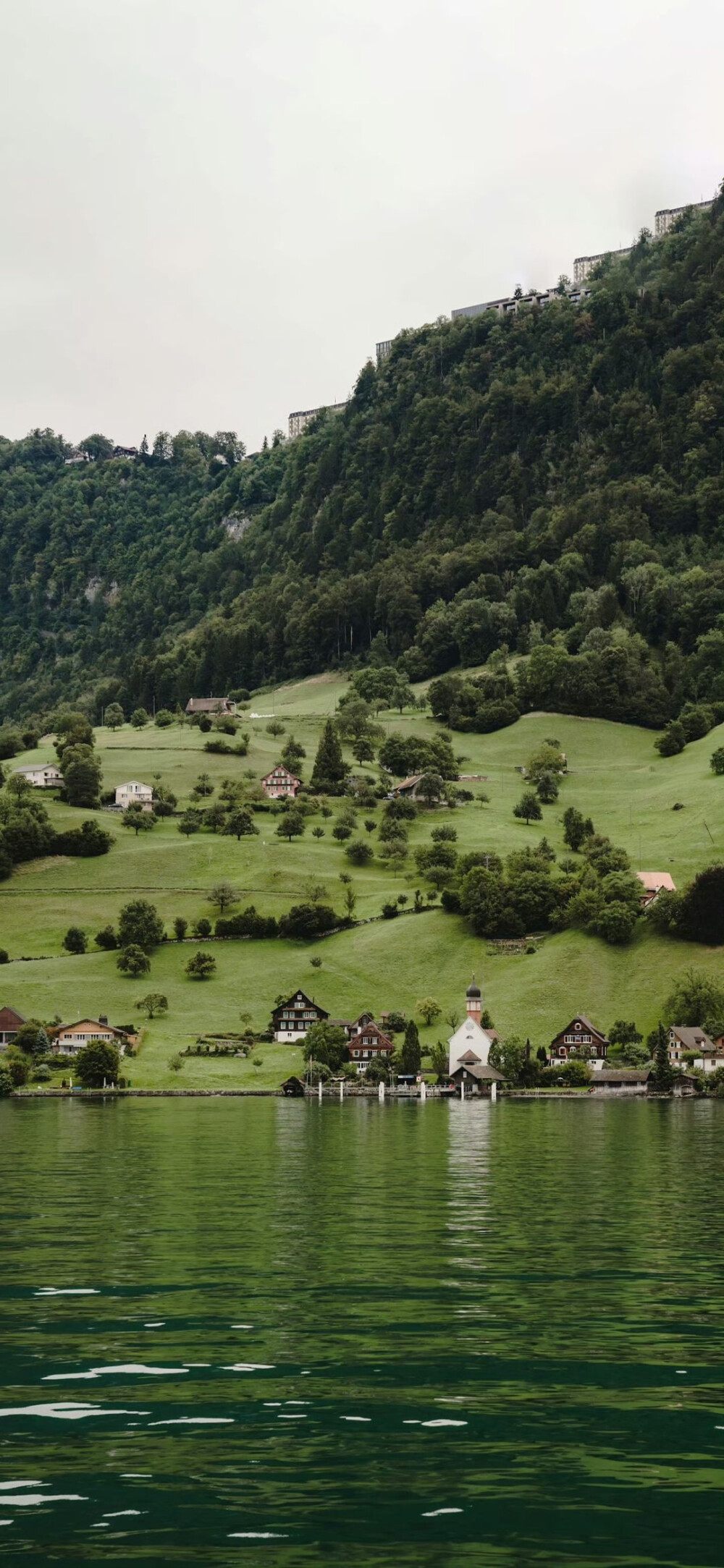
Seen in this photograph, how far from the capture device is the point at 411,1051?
134750mm

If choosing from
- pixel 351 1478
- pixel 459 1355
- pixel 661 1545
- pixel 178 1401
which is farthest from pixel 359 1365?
Result: pixel 661 1545

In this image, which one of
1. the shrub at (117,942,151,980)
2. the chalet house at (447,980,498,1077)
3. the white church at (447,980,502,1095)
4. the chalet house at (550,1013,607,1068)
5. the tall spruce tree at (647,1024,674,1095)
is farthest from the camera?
the shrub at (117,942,151,980)

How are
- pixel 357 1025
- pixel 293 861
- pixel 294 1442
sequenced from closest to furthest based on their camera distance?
pixel 294 1442, pixel 357 1025, pixel 293 861

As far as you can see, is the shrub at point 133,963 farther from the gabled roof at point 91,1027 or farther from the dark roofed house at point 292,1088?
the dark roofed house at point 292,1088

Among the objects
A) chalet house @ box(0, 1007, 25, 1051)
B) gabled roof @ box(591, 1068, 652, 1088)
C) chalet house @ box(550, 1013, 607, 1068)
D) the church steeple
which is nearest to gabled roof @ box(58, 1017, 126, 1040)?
chalet house @ box(0, 1007, 25, 1051)

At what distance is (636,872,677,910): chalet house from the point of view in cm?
16025

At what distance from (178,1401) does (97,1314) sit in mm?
7426

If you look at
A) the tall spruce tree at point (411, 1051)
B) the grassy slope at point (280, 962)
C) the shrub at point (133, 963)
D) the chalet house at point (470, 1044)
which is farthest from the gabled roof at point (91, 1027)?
the chalet house at point (470, 1044)

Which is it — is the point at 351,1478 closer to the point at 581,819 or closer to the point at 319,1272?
the point at 319,1272

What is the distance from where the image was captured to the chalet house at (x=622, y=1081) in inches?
5187

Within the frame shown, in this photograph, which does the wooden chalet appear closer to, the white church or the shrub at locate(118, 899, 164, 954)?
the white church

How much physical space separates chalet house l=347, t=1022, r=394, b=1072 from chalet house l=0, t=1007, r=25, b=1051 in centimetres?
2826

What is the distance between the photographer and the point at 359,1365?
25.3 m

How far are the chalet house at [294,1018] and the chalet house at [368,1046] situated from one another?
523 centimetres
